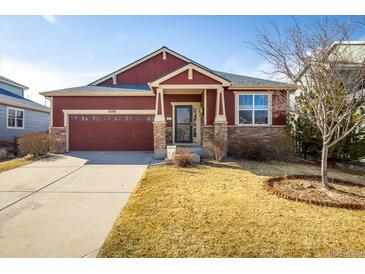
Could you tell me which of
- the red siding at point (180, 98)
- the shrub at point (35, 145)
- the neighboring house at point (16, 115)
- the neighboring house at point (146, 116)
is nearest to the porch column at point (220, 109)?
the neighboring house at point (146, 116)

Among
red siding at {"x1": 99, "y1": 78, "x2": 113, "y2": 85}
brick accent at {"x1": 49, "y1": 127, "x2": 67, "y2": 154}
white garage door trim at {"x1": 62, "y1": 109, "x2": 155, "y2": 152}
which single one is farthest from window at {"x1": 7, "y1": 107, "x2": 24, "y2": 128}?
red siding at {"x1": 99, "y1": 78, "x2": 113, "y2": 85}

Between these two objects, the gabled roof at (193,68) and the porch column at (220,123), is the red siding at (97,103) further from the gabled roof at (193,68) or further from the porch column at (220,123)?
the porch column at (220,123)

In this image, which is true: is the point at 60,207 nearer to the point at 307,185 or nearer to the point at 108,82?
the point at 307,185

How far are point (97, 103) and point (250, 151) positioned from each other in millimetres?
9316

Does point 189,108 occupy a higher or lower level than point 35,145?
higher

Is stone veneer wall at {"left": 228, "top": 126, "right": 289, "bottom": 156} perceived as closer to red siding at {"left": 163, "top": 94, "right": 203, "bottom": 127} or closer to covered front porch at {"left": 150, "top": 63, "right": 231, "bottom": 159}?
covered front porch at {"left": 150, "top": 63, "right": 231, "bottom": 159}

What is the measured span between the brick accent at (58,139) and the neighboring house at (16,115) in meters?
5.48

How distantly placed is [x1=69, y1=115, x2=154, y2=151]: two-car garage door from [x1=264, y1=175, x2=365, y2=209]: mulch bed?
8.78 metres

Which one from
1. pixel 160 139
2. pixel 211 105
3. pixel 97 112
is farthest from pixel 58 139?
pixel 211 105

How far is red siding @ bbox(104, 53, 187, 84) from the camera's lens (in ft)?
52.0

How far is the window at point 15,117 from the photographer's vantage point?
16234mm

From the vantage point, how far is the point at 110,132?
44.3ft
